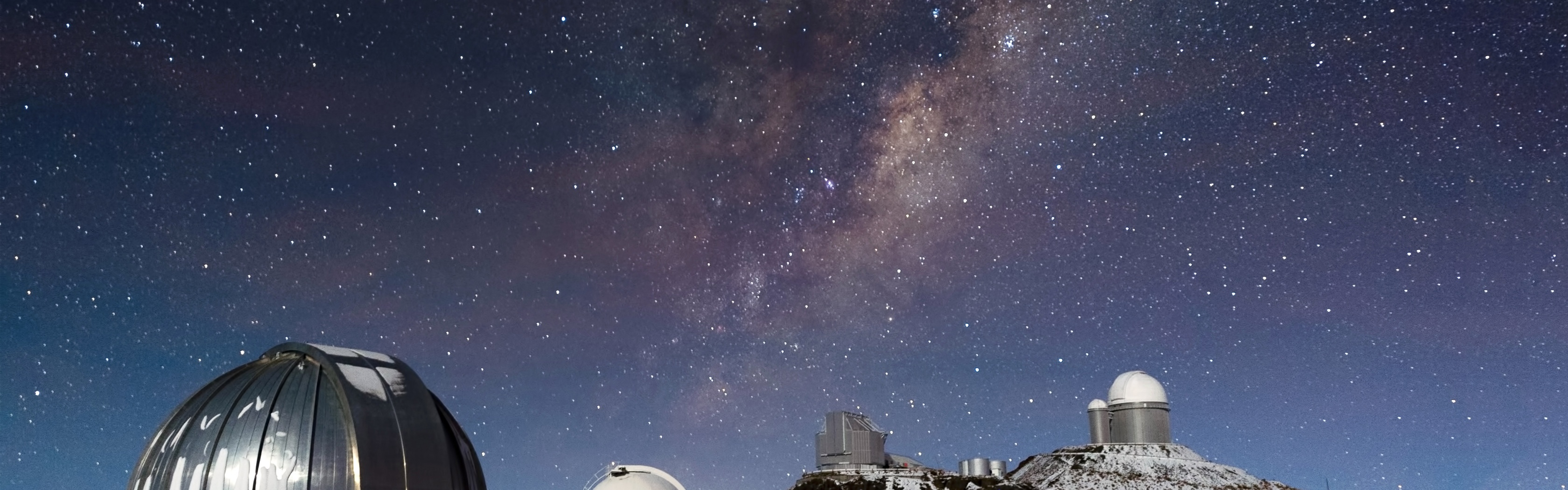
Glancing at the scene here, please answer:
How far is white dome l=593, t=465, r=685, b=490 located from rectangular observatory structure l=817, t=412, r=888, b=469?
42.6 meters

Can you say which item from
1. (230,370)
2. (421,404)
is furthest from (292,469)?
(230,370)

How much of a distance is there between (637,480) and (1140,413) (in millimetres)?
48719

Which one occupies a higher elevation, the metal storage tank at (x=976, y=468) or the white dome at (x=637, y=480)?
the metal storage tank at (x=976, y=468)

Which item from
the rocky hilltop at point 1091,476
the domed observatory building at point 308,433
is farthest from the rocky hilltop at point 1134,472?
the domed observatory building at point 308,433

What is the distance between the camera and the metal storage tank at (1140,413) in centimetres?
6394

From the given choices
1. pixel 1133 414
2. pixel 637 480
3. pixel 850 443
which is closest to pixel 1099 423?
pixel 1133 414

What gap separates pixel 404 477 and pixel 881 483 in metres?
45.9

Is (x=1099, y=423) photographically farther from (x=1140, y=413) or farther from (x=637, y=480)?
(x=637, y=480)

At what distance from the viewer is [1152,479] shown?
184 ft

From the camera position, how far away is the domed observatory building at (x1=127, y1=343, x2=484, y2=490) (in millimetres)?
14906

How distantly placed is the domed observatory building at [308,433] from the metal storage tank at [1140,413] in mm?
55179

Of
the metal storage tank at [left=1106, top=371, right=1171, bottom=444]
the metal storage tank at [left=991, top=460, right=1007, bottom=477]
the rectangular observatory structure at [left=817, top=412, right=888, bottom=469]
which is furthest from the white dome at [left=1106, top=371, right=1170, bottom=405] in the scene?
the rectangular observatory structure at [left=817, top=412, right=888, bottom=469]

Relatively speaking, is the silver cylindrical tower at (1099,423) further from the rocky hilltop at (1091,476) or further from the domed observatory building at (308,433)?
the domed observatory building at (308,433)

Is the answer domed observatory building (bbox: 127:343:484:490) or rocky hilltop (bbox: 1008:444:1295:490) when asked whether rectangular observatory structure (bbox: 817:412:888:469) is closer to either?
rocky hilltop (bbox: 1008:444:1295:490)
